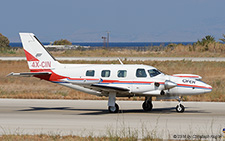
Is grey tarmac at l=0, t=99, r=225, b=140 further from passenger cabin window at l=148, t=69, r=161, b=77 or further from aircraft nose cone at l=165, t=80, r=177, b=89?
passenger cabin window at l=148, t=69, r=161, b=77

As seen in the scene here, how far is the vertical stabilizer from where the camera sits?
20188 mm

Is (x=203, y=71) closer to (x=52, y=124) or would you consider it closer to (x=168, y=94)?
(x=168, y=94)

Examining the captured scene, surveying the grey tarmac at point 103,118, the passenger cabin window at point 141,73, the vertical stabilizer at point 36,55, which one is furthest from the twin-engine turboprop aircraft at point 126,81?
the grey tarmac at point 103,118

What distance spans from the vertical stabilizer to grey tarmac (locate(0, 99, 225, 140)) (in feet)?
7.38

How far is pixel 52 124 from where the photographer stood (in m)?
15.5

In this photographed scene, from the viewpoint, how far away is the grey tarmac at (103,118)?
13802 mm

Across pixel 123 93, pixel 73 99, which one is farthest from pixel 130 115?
pixel 73 99

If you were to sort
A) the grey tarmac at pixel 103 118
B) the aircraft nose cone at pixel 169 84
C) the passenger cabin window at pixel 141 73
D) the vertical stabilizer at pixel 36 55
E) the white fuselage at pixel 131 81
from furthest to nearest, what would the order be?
1. the vertical stabilizer at pixel 36 55
2. the passenger cabin window at pixel 141 73
3. the white fuselage at pixel 131 81
4. the aircraft nose cone at pixel 169 84
5. the grey tarmac at pixel 103 118

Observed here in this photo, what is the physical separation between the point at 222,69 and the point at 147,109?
23838mm

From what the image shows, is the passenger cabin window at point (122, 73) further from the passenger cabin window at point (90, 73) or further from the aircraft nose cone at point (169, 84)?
the aircraft nose cone at point (169, 84)

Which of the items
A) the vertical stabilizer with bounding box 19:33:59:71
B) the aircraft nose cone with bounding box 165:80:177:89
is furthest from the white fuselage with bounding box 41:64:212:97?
the vertical stabilizer with bounding box 19:33:59:71

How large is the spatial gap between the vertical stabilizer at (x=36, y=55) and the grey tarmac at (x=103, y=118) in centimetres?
225

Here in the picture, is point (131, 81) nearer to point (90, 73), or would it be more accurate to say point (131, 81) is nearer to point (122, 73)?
point (122, 73)

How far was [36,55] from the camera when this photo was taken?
20.4 metres
